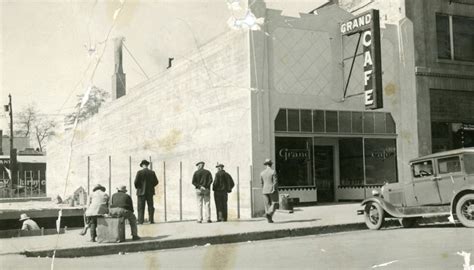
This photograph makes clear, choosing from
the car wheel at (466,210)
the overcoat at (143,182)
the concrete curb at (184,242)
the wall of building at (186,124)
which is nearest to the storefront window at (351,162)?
the wall of building at (186,124)

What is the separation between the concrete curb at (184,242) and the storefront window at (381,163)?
21.3 ft

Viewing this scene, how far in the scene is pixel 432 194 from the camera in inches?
514

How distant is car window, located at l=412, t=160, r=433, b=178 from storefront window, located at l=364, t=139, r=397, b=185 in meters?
6.67

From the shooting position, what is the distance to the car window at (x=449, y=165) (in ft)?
41.7

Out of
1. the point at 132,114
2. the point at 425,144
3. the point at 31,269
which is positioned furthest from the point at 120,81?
the point at 31,269

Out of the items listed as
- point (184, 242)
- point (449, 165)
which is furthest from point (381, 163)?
point (184, 242)

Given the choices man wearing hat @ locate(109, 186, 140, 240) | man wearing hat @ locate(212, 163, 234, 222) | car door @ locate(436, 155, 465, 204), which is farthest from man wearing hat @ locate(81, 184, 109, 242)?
car door @ locate(436, 155, 465, 204)

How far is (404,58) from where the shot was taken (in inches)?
820

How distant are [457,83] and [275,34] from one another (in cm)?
835

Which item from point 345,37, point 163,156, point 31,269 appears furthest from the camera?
point 163,156

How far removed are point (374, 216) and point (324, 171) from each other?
7232mm

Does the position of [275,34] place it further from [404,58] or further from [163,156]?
[163,156]

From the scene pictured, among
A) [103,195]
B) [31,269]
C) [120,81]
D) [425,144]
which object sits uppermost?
[120,81]

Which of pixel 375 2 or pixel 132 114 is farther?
pixel 132 114
